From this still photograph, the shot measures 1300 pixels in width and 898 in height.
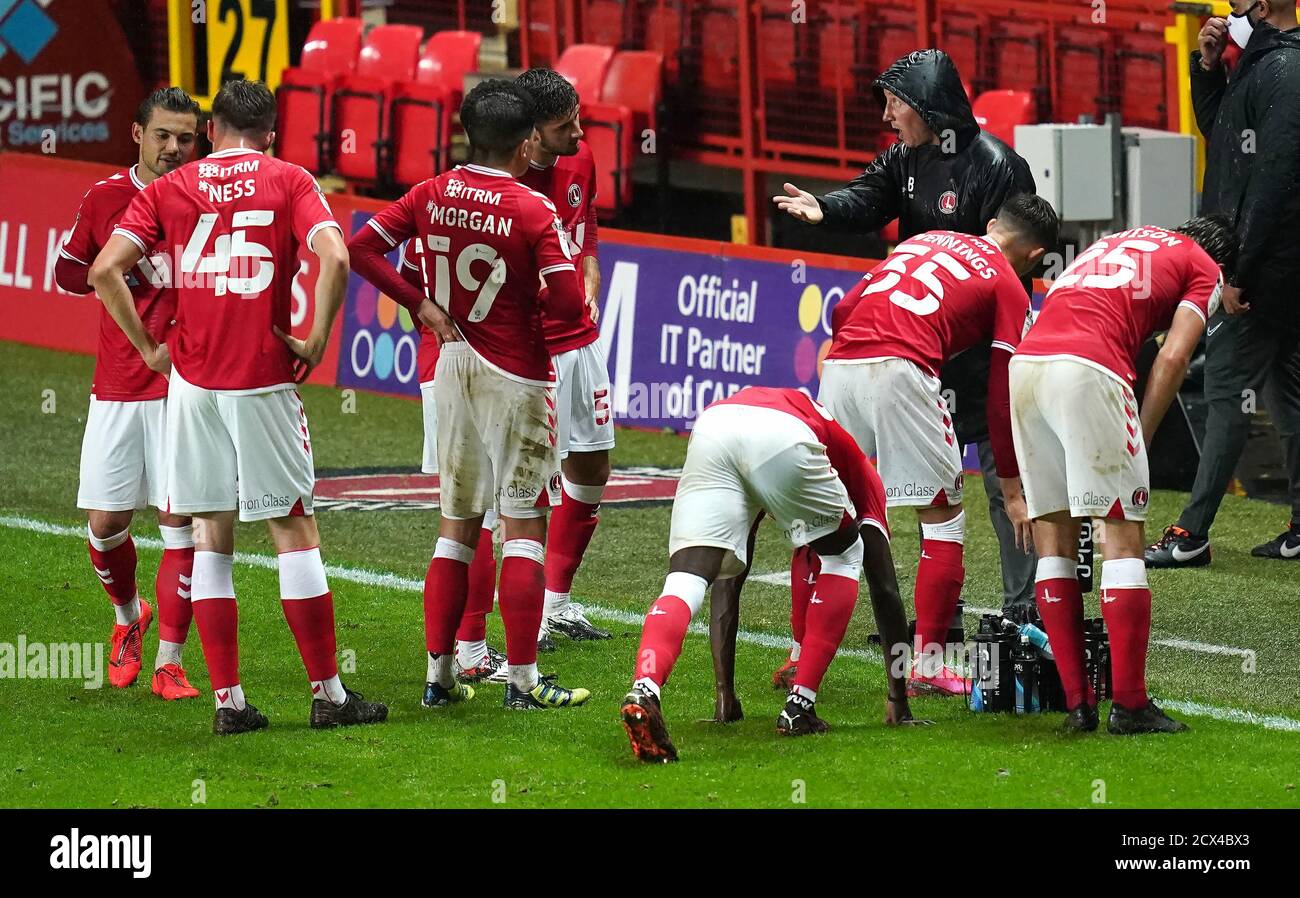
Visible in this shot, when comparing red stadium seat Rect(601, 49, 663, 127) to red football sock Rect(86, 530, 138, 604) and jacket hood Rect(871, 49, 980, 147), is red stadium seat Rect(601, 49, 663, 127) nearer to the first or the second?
jacket hood Rect(871, 49, 980, 147)

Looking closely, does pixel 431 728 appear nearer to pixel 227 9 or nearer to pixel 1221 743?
pixel 1221 743

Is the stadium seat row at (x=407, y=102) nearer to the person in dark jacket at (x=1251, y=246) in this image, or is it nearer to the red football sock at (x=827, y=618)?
the person in dark jacket at (x=1251, y=246)

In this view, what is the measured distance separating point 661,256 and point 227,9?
8.37 meters

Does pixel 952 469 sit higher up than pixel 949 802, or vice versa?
pixel 952 469

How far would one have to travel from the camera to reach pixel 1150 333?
6.38 metres

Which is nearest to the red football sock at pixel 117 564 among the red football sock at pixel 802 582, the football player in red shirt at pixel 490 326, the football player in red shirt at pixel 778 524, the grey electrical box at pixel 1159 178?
the football player in red shirt at pixel 490 326

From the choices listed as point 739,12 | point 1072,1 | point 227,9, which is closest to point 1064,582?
point 1072,1

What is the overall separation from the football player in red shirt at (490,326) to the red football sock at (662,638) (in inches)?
30.5

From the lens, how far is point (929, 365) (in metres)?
6.80

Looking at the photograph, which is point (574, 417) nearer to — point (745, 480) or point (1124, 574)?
point (745, 480)

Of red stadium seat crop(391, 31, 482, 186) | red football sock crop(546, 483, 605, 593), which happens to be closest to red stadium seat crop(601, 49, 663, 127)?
red stadium seat crop(391, 31, 482, 186)

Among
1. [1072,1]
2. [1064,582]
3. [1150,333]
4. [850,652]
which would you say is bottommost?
[850,652]
